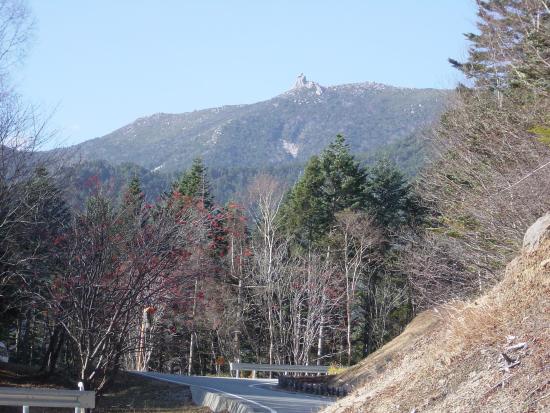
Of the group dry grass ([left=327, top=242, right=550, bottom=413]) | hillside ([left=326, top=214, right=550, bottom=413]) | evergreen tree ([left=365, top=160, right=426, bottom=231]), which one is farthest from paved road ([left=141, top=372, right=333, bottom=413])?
evergreen tree ([left=365, top=160, right=426, bottom=231])

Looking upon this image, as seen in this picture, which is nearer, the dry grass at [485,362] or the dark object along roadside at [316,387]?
the dry grass at [485,362]

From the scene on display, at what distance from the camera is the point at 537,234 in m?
10.8

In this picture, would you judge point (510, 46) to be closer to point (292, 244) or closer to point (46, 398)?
point (46, 398)

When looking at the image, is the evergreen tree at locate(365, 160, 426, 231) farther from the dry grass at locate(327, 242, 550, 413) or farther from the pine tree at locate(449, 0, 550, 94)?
the dry grass at locate(327, 242, 550, 413)

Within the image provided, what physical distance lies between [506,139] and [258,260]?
24856mm

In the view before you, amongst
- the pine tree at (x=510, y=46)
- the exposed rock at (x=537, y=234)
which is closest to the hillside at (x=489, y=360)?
the exposed rock at (x=537, y=234)

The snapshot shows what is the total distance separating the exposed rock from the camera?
10.6 metres

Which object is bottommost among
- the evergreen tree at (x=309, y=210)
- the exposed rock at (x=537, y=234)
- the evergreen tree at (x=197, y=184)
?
the exposed rock at (x=537, y=234)

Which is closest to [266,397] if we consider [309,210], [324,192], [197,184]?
[309,210]

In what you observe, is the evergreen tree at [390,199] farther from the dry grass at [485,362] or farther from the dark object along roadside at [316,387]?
Answer: the dry grass at [485,362]

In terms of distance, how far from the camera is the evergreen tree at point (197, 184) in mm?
57875

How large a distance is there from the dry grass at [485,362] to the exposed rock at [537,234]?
0.19m

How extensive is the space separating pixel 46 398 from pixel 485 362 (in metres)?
7.50

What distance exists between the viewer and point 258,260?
47219 mm
